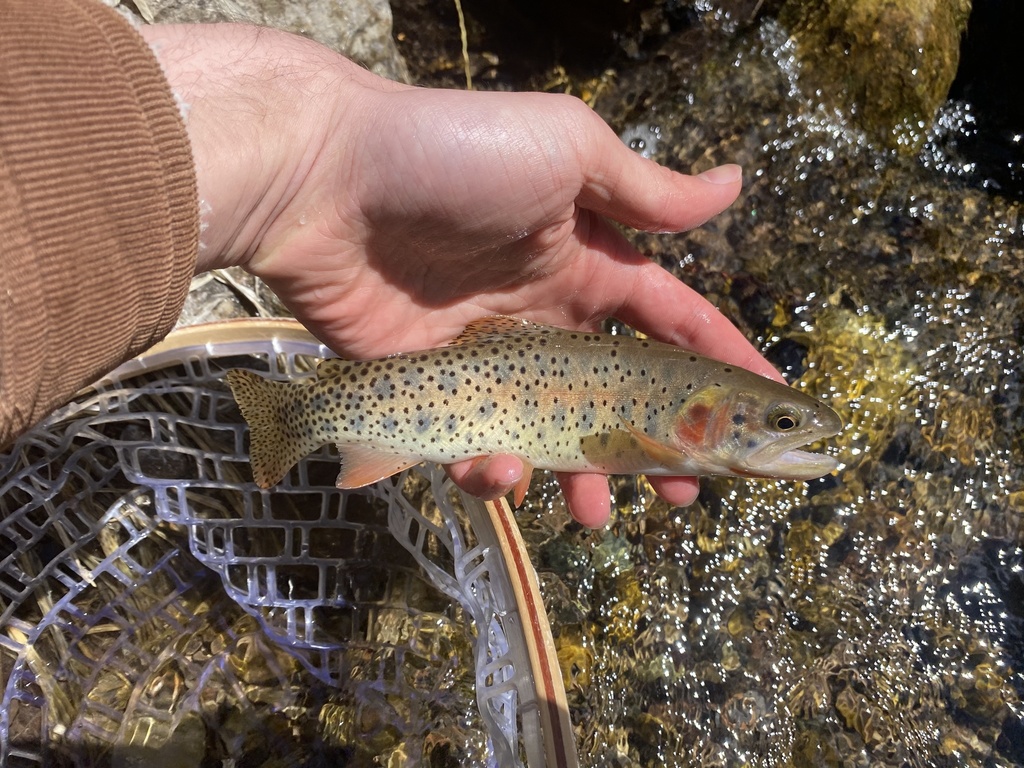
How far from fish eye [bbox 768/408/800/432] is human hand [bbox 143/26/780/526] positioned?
0.38 meters

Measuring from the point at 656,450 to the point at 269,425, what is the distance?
153 centimetres

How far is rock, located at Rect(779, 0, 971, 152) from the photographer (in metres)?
4.25

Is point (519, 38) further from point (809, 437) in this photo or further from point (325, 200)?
point (809, 437)

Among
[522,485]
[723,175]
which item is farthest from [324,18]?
[522,485]

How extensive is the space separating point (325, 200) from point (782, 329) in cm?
274

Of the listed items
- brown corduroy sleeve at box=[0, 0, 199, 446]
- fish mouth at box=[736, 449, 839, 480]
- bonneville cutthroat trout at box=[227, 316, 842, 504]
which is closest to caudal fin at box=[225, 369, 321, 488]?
bonneville cutthroat trout at box=[227, 316, 842, 504]

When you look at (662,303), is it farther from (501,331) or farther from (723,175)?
(501,331)

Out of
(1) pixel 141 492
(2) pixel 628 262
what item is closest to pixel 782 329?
(2) pixel 628 262

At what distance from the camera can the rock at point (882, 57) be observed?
167 inches

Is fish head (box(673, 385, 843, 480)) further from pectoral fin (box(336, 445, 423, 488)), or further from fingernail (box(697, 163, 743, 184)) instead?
pectoral fin (box(336, 445, 423, 488))

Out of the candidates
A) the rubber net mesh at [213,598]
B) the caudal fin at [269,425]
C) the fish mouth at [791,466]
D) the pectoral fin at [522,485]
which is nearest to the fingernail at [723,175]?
the fish mouth at [791,466]

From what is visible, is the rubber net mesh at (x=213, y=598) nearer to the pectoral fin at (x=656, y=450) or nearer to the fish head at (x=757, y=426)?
the pectoral fin at (x=656, y=450)

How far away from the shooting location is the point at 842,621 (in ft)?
12.5

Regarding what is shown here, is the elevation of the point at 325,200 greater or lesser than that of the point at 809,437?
greater
